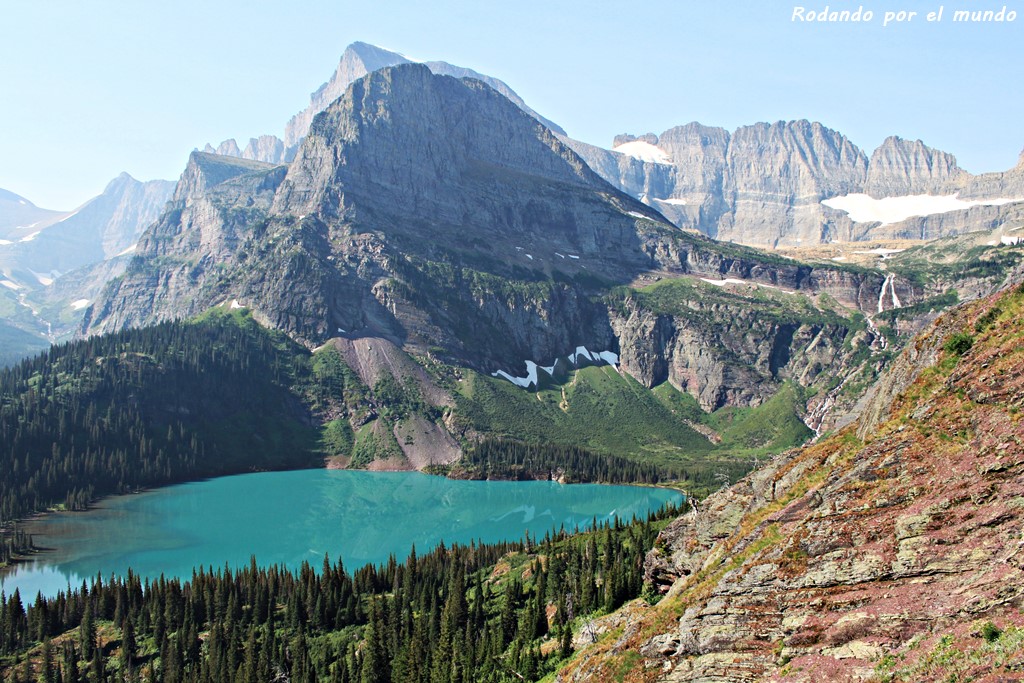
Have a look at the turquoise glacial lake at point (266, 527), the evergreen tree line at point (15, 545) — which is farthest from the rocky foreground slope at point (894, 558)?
the evergreen tree line at point (15, 545)

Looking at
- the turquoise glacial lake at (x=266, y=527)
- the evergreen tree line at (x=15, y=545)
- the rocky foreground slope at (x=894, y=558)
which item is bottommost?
the turquoise glacial lake at (x=266, y=527)

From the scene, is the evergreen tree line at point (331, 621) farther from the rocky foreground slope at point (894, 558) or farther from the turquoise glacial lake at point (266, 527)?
the rocky foreground slope at point (894, 558)

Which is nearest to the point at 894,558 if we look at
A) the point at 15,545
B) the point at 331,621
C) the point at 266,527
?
the point at 331,621

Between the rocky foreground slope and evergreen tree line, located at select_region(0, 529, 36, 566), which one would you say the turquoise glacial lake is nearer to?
evergreen tree line, located at select_region(0, 529, 36, 566)

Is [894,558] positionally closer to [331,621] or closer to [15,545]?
[331,621]

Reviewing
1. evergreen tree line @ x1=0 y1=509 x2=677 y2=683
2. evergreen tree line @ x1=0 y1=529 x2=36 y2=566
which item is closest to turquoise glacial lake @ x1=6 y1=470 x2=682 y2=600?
evergreen tree line @ x1=0 y1=529 x2=36 y2=566

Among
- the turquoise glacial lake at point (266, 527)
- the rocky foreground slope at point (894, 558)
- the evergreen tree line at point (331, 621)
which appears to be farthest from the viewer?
the turquoise glacial lake at point (266, 527)
